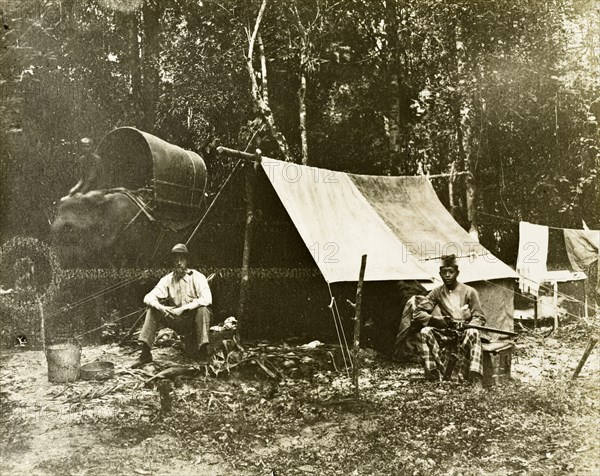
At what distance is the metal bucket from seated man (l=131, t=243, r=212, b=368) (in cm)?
64

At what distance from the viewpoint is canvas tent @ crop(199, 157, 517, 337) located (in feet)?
17.9

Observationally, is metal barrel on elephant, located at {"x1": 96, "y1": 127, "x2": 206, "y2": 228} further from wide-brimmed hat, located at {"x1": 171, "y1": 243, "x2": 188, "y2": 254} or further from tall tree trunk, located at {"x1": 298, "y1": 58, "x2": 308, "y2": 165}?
tall tree trunk, located at {"x1": 298, "y1": 58, "x2": 308, "y2": 165}

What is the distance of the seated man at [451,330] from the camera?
538 cm

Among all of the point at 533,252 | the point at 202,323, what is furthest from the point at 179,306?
the point at 533,252

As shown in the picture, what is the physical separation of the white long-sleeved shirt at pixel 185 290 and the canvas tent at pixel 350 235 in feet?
2.33

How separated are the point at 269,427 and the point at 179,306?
1.79 m

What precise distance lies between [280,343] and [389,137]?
4.63 meters

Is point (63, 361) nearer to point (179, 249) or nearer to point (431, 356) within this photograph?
point (179, 249)

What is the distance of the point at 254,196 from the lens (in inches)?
226

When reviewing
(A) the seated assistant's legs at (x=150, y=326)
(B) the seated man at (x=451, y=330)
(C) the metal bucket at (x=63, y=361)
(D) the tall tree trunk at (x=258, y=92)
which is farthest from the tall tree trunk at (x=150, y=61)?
(B) the seated man at (x=451, y=330)

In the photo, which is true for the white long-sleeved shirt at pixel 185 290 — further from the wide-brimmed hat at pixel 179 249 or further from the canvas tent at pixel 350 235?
the canvas tent at pixel 350 235

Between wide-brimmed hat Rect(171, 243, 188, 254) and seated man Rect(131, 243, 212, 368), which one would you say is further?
wide-brimmed hat Rect(171, 243, 188, 254)

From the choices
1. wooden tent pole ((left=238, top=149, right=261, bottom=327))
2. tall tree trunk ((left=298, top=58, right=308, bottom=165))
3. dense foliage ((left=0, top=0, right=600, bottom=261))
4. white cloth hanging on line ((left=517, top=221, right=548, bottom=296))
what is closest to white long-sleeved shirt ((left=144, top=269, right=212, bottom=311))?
wooden tent pole ((left=238, top=149, right=261, bottom=327))

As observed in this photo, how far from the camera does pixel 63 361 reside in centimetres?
462
